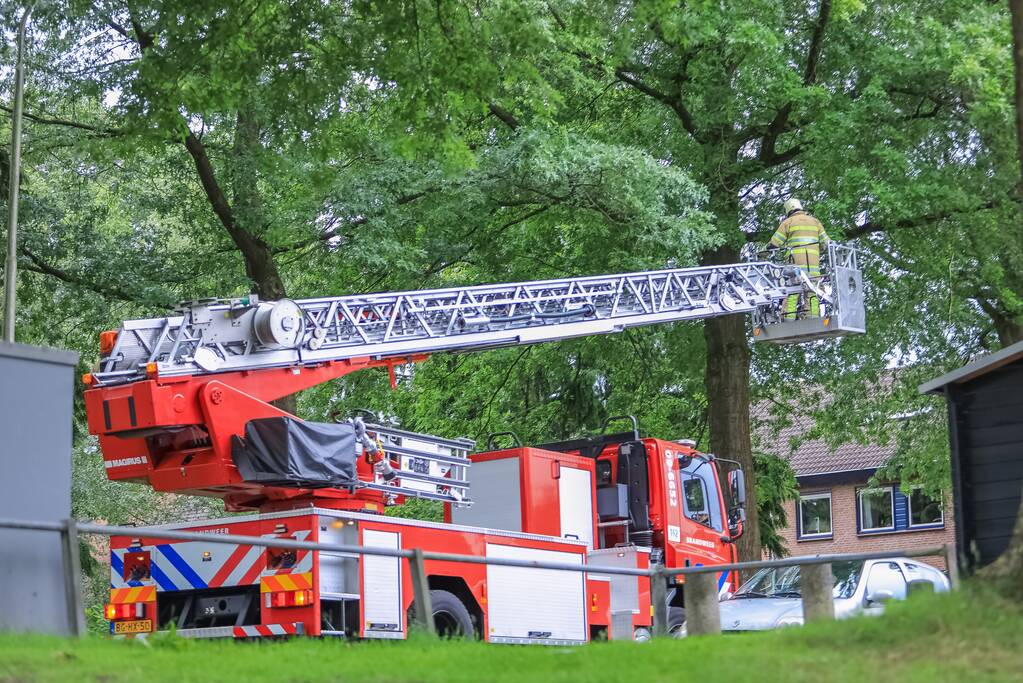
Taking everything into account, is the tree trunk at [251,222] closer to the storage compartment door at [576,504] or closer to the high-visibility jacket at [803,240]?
the storage compartment door at [576,504]

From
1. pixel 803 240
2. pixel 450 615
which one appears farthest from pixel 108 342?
pixel 803 240

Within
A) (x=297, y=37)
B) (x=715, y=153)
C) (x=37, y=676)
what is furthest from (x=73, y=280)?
(x=37, y=676)

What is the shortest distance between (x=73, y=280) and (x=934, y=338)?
1428cm

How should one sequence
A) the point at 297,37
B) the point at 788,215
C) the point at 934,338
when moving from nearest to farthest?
the point at 297,37
the point at 788,215
the point at 934,338

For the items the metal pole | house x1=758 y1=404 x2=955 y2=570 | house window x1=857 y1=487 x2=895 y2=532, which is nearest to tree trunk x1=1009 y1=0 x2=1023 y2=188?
the metal pole

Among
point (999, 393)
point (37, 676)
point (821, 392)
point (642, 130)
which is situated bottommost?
point (37, 676)

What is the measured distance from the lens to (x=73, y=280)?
69.1 ft

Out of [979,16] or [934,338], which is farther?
[934,338]

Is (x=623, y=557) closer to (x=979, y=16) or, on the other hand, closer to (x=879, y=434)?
(x=979, y=16)

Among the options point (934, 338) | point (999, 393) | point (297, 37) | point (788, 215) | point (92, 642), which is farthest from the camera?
point (934, 338)

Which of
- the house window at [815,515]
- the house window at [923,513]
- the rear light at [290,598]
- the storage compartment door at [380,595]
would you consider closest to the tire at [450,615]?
the storage compartment door at [380,595]

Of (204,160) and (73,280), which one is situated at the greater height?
(204,160)

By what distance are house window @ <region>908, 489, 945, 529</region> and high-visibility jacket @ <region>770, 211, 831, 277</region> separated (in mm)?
21928

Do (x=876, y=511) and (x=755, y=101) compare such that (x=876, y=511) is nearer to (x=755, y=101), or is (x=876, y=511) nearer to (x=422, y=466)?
(x=755, y=101)
